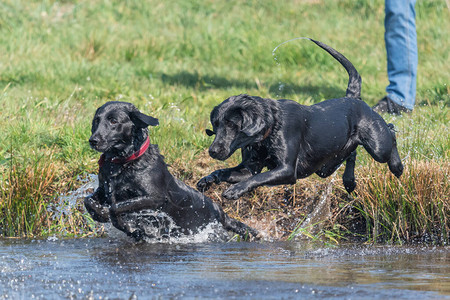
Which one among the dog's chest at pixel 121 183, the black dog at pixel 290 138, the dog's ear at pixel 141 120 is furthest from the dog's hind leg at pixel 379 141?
the dog's chest at pixel 121 183

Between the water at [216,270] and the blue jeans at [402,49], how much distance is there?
11.5 feet

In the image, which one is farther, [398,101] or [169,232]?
[398,101]

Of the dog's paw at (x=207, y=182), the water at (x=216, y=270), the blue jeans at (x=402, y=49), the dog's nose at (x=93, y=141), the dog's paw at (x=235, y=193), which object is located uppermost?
the blue jeans at (x=402, y=49)

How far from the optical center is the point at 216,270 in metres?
4.80

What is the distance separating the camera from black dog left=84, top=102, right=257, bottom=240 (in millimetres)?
5555

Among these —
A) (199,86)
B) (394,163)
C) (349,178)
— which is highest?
(199,86)

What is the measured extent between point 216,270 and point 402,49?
5128mm

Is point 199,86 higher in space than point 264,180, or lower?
higher

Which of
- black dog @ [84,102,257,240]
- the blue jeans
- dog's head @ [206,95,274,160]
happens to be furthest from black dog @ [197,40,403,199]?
the blue jeans

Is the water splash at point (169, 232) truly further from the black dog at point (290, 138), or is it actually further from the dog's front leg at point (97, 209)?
the black dog at point (290, 138)

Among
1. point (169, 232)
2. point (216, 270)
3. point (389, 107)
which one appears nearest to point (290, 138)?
point (216, 270)

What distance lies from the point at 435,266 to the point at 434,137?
2.35 m

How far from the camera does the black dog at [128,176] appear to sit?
5.55m

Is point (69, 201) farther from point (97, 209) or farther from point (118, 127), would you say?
point (118, 127)
